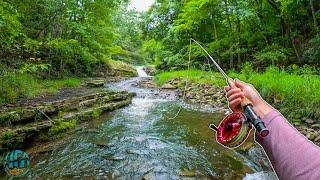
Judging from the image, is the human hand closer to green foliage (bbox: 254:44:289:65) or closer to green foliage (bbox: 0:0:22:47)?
green foliage (bbox: 0:0:22:47)

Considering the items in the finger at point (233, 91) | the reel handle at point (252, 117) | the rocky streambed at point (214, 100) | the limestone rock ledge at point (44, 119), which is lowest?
the rocky streambed at point (214, 100)

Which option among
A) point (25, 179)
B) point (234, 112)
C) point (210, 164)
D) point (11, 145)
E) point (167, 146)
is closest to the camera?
point (234, 112)

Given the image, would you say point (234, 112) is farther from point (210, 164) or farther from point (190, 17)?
point (190, 17)

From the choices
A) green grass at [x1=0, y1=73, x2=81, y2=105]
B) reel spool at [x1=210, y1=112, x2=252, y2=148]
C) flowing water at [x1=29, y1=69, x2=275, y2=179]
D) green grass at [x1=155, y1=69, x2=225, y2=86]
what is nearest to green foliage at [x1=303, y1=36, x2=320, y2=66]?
green grass at [x1=155, y1=69, x2=225, y2=86]

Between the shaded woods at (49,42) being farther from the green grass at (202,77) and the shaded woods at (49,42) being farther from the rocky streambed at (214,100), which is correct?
the rocky streambed at (214,100)

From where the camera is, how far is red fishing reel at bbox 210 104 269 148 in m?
0.86

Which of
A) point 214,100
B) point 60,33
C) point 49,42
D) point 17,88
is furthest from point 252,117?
point 60,33

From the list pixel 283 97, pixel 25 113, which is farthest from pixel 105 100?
pixel 283 97

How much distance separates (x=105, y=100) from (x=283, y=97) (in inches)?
222

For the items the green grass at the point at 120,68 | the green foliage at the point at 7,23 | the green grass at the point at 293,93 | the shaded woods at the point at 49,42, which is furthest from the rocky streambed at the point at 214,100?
the green grass at the point at 120,68

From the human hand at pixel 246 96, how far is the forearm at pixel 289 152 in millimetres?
91

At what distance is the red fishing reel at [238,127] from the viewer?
34.0 inches

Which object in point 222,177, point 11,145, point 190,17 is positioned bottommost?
point 222,177

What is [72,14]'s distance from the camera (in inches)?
576
